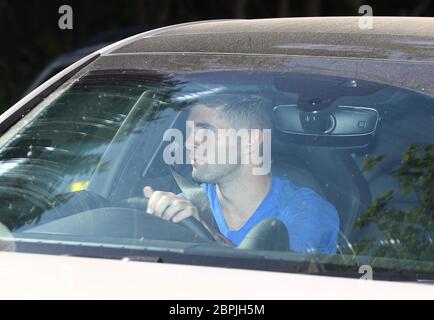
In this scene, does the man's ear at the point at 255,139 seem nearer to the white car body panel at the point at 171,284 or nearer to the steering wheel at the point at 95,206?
the steering wheel at the point at 95,206

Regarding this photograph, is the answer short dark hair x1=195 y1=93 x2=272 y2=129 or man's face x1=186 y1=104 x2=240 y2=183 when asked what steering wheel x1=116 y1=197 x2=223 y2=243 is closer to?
man's face x1=186 y1=104 x2=240 y2=183

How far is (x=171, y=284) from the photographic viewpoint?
2.26 m

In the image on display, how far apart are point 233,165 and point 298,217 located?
0.35 m

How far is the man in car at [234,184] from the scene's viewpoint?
2.82m

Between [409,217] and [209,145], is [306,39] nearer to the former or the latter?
[209,145]

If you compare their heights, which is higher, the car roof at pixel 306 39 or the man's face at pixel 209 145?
the car roof at pixel 306 39

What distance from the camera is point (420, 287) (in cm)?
227

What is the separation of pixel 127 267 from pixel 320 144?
2.93 ft

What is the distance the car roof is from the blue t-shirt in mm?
450

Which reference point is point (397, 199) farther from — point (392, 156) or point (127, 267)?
point (127, 267)

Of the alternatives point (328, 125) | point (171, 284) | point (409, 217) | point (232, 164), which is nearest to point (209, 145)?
point (232, 164)

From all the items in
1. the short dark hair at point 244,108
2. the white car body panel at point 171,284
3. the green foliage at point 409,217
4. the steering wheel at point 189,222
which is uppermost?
the short dark hair at point 244,108

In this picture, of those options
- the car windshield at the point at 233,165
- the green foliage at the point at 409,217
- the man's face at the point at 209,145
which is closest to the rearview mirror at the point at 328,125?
the car windshield at the point at 233,165
